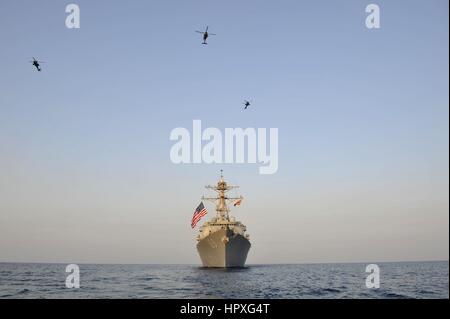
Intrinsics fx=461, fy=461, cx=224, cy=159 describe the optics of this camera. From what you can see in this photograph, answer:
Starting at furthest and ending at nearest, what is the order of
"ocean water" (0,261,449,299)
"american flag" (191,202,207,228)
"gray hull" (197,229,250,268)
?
"gray hull" (197,229,250,268)
"american flag" (191,202,207,228)
"ocean water" (0,261,449,299)

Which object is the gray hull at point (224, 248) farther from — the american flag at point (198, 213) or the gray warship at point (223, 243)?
the american flag at point (198, 213)

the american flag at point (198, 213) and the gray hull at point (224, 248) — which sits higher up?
the american flag at point (198, 213)

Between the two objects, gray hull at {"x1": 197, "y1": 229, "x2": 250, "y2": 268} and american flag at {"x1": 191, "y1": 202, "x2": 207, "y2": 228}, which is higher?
american flag at {"x1": 191, "y1": 202, "x2": 207, "y2": 228}

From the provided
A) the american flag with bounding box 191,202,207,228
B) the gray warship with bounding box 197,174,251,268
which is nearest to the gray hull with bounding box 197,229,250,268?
the gray warship with bounding box 197,174,251,268

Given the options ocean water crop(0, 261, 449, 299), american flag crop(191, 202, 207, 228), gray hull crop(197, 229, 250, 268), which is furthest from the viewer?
gray hull crop(197, 229, 250, 268)

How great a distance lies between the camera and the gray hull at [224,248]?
341ft

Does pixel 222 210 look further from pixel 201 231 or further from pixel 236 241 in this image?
pixel 236 241

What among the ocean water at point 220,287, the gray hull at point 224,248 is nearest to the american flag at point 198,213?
the ocean water at point 220,287

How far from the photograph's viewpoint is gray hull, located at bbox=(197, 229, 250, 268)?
104 meters

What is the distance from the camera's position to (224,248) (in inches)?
4072

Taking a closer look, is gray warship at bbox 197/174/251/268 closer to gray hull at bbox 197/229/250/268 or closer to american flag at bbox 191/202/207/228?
gray hull at bbox 197/229/250/268

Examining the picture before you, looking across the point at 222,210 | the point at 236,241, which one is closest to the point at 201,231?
the point at 222,210

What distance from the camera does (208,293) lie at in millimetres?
49469
